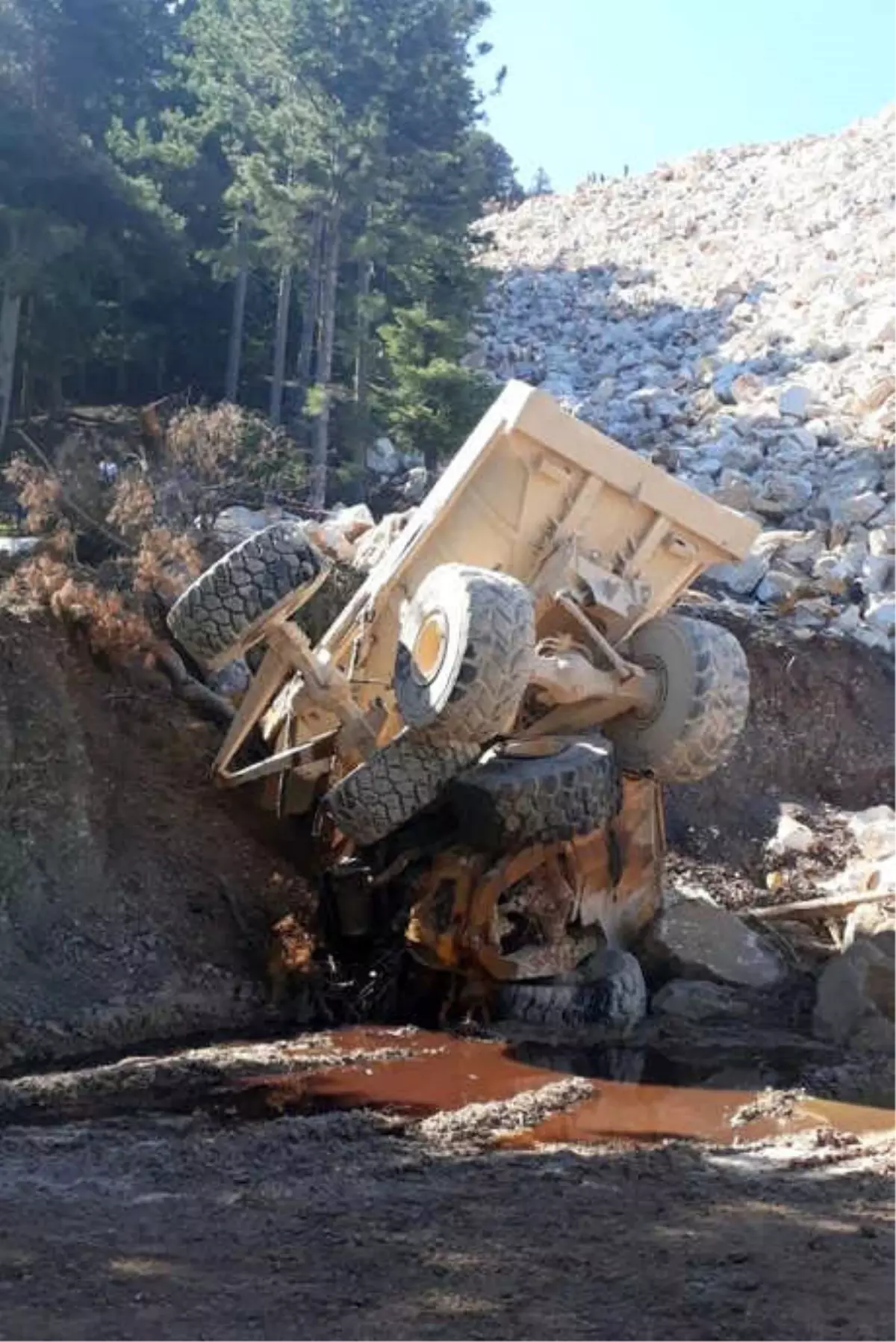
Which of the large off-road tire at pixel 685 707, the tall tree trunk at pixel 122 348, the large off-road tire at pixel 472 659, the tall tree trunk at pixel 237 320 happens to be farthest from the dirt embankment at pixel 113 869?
the tall tree trunk at pixel 237 320

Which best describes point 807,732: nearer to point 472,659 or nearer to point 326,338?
point 472,659

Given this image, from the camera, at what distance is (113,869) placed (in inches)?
389

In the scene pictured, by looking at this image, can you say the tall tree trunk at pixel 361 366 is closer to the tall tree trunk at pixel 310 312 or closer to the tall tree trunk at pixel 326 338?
the tall tree trunk at pixel 326 338

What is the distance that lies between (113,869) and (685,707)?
11.3 feet

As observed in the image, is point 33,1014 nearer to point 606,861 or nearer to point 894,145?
point 606,861

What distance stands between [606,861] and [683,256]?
1242 inches

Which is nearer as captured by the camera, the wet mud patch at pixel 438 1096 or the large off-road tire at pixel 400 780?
the wet mud patch at pixel 438 1096

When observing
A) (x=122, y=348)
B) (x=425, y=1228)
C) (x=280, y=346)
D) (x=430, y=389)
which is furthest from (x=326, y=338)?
(x=425, y=1228)

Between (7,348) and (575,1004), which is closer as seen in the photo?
(575,1004)

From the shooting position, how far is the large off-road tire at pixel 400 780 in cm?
903

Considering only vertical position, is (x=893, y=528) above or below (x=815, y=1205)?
above

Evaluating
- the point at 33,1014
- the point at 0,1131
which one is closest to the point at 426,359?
the point at 33,1014

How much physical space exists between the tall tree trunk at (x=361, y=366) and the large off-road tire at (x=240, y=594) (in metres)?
13.6

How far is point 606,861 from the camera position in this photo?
32.0ft
